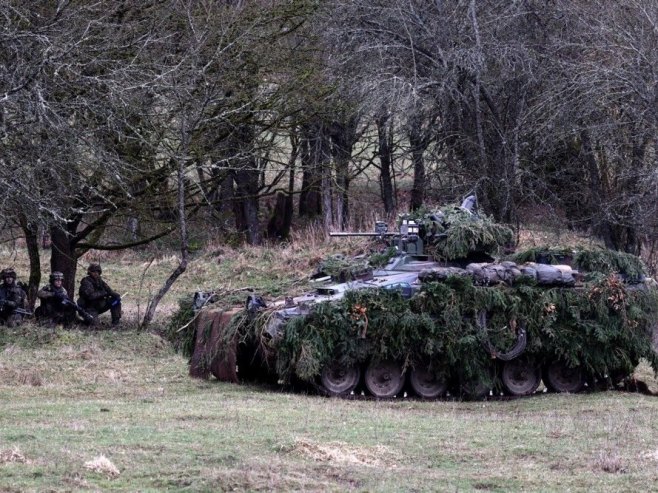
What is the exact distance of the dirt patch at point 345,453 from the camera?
32.8ft

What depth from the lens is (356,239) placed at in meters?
28.5

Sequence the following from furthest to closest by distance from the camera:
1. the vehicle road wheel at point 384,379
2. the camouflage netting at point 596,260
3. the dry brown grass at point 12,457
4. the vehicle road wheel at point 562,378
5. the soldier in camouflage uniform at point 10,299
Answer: the soldier in camouflage uniform at point 10,299
the camouflage netting at point 596,260
the vehicle road wheel at point 562,378
the vehicle road wheel at point 384,379
the dry brown grass at point 12,457

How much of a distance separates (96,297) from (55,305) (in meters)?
0.81

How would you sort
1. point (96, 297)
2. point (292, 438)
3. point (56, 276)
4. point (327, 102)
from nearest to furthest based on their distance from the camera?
point (292, 438) < point (56, 276) < point (96, 297) < point (327, 102)

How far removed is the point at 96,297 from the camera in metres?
21.8

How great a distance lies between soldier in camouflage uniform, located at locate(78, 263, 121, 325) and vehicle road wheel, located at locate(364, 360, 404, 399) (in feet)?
23.2

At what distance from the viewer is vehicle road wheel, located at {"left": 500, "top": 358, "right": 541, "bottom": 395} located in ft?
53.9

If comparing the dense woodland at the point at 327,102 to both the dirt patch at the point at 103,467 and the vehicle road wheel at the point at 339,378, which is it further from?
the dirt patch at the point at 103,467

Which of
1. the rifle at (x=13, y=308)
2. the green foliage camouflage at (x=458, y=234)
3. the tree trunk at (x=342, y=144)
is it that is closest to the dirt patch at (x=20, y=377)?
the rifle at (x=13, y=308)

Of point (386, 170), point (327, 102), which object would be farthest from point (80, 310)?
point (386, 170)

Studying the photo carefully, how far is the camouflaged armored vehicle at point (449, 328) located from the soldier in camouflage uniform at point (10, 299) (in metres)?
4.88

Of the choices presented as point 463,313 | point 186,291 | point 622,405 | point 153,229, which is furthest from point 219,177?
point 622,405

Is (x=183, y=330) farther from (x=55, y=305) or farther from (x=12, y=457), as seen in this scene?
(x=12, y=457)

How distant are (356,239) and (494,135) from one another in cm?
412
